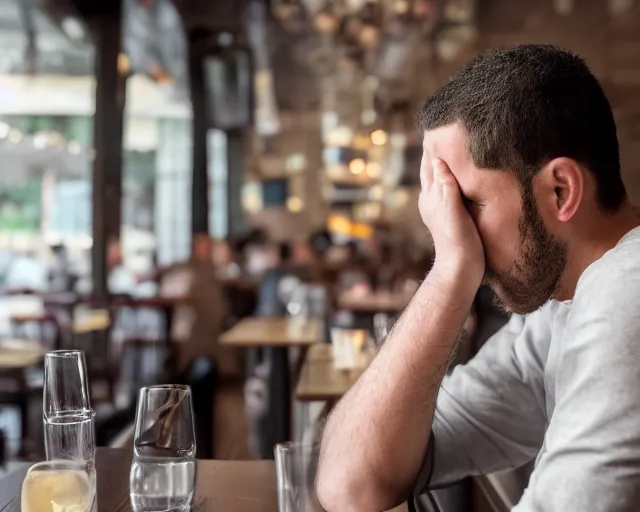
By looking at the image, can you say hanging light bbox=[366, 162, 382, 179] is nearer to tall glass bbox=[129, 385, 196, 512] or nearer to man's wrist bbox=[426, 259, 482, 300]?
man's wrist bbox=[426, 259, 482, 300]

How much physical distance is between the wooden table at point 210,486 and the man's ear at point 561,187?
2.08 ft

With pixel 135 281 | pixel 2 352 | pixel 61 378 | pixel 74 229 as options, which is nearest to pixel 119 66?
pixel 74 229

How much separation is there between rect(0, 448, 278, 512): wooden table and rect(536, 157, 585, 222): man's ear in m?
0.64

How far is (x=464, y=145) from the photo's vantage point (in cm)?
132

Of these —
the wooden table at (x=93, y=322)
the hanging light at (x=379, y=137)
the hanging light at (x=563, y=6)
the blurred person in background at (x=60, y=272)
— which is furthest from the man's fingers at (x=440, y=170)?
the hanging light at (x=379, y=137)

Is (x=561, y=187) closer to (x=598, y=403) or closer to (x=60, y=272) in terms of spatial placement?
(x=598, y=403)

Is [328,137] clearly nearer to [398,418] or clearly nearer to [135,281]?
[135,281]

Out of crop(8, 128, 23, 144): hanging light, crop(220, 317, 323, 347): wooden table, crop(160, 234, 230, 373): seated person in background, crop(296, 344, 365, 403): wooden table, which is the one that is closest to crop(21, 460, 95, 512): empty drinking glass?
crop(296, 344, 365, 403): wooden table

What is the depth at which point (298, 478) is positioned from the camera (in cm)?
108

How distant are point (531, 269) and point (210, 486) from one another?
65 centimetres

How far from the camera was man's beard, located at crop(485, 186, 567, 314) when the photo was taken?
1.28 meters

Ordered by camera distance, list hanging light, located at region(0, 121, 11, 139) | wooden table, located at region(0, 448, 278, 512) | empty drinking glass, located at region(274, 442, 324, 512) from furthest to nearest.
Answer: hanging light, located at region(0, 121, 11, 139) < wooden table, located at region(0, 448, 278, 512) < empty drinking glass, located at region(274, 442, 324, 512)

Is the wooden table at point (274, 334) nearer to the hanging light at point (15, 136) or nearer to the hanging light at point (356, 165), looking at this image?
the hanging light at point (15, 136)

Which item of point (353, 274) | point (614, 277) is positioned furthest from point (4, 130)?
point (614, 277)
